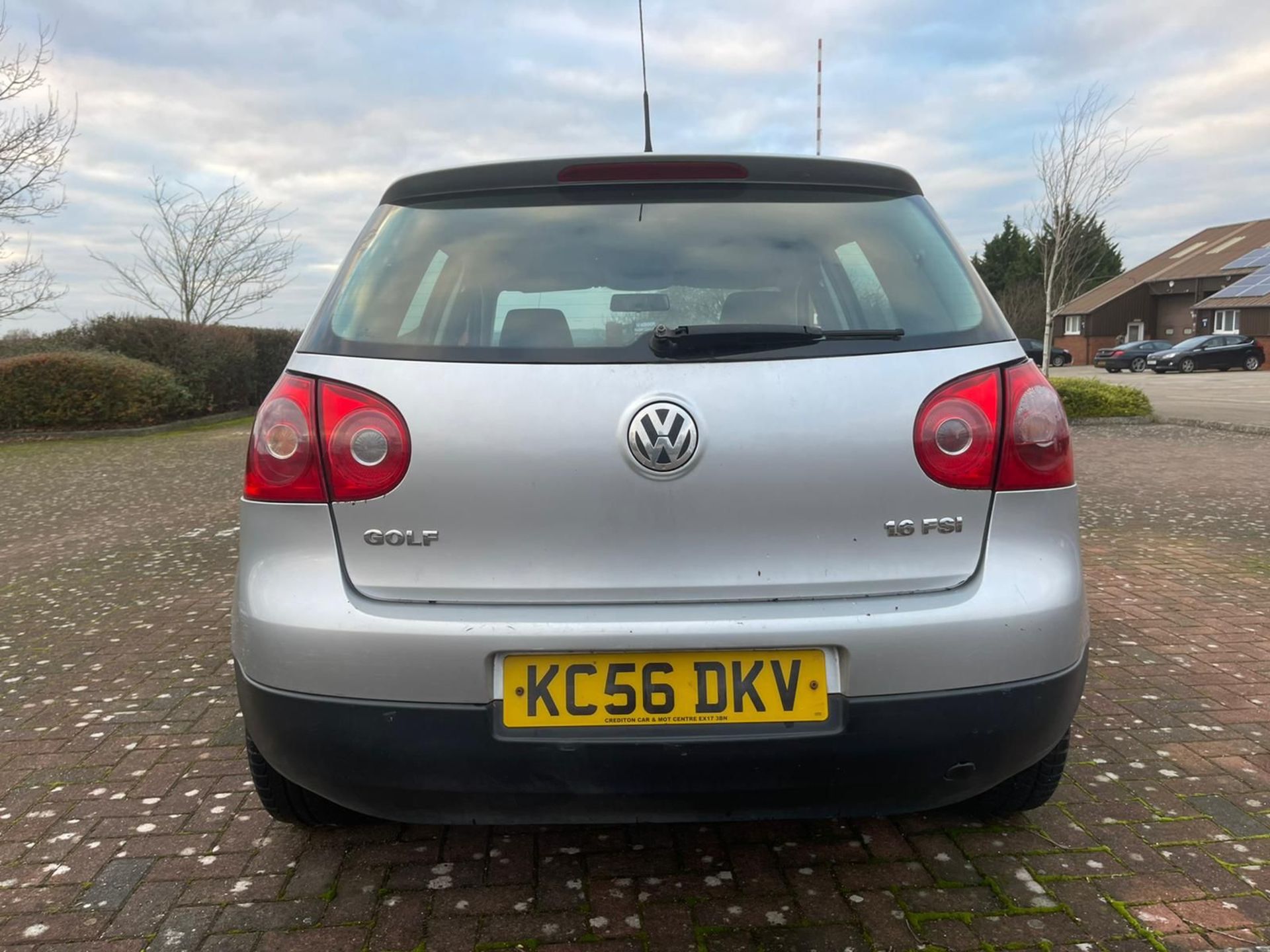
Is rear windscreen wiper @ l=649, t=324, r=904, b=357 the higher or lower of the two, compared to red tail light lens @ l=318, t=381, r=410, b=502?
higher

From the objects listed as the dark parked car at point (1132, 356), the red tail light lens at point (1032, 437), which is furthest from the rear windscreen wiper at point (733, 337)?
the dark parked car at point (1132, 356)

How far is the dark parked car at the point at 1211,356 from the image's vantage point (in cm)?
3697

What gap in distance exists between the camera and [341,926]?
2.09m

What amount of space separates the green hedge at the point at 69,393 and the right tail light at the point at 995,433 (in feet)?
60.3

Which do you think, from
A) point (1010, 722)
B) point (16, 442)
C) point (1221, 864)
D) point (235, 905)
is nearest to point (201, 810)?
point (235, 905)

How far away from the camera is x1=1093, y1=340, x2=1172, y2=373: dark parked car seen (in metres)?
39.3

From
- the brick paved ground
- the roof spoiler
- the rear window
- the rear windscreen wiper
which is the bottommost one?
the brick paved ground

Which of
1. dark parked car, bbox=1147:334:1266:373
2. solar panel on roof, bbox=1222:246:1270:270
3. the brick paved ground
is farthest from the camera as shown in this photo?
solar panel on roof, bbox=1222:246:1270:270

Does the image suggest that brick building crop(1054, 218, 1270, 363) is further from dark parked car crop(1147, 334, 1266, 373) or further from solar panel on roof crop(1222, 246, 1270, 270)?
dark parked car crop(1147, 334, 1266, 373)

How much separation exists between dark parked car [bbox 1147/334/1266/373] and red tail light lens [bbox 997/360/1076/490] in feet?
131

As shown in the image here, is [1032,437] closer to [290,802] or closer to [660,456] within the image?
[660,456]

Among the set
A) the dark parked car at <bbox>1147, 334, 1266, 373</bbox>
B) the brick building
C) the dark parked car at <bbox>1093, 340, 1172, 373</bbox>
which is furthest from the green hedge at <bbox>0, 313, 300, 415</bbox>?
the brick building

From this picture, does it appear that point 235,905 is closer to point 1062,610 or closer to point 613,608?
point 613,608

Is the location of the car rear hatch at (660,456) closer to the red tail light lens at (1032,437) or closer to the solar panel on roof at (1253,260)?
the red tail light lens at (1032,437)
